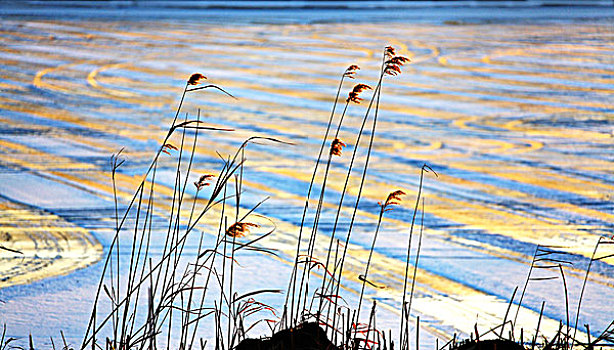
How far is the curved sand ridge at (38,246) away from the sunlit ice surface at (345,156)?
0.8 inches

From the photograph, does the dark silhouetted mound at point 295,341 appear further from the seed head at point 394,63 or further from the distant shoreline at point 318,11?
the distant shoreline at point 318,11

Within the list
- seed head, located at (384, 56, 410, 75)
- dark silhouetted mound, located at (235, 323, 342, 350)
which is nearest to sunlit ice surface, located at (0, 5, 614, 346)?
dark silhouetted mound, located at (235, 323, 342, 350)

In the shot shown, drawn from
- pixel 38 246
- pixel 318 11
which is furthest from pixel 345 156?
pixel 318 11

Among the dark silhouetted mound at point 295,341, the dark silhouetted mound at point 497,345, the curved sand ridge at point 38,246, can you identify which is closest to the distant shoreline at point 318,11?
the curved sand ridge at point 38,246

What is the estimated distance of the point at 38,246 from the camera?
5824 mm

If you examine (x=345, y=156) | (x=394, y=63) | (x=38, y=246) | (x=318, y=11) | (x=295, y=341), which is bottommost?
(x=38, y=246)

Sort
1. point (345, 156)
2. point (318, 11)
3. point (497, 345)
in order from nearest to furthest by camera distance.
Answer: point (497, 345) → point (345, 156) → point (318, 11)

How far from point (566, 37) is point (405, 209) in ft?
48.6

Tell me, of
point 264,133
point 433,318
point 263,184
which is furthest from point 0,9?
point 433,318

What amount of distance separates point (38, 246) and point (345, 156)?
3.91m

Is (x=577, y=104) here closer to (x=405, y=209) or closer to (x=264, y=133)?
(x=264, y=133)

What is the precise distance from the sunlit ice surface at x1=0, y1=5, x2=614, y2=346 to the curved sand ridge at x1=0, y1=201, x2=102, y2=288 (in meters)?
0.02

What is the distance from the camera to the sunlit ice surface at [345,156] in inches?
204

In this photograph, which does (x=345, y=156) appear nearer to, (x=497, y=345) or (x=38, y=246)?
(x=38, y=246)
